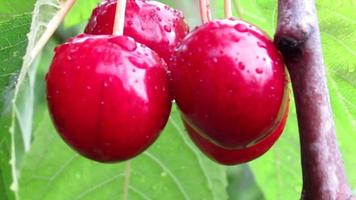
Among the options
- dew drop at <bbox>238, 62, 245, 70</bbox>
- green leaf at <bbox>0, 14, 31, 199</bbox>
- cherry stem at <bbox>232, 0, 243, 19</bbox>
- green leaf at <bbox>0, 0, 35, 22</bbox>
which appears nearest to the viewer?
dew drop at <bbox>238, 62, 245, 70</bbox>

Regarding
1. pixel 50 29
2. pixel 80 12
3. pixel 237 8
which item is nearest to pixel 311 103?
pixel 50 29

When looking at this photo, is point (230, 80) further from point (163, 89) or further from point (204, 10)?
point (204, 10)

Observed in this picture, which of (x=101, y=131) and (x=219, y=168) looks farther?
(x=219, y=168)

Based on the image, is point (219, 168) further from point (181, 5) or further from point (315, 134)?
point (181, 5)

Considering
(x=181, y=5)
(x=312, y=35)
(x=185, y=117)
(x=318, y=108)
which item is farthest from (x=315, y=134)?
(x=181, y=5)

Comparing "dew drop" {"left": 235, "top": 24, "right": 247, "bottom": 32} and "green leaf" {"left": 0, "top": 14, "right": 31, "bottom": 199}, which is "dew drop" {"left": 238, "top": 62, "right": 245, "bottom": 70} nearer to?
"dew drop" {"left": 235, "top": 24, "right": 247, "bottom": 32}

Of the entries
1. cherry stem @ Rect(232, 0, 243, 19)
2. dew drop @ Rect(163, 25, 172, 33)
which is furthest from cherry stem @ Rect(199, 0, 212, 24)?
cherry stem @ Rect(232, 0, 243, 19)
